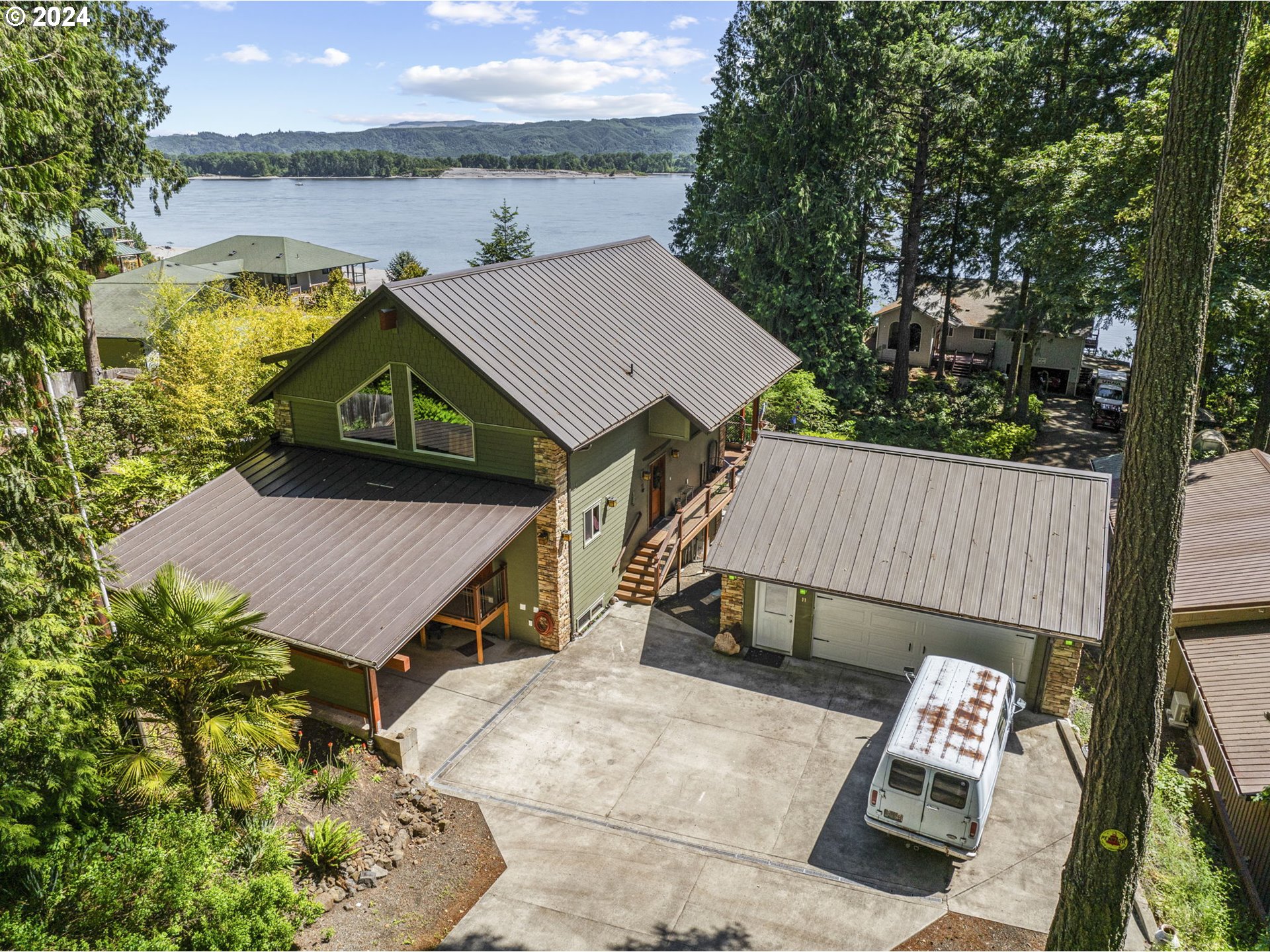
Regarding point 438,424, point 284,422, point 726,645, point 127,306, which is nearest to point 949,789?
point 726,645

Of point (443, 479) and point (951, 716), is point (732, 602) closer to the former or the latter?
point (951, 716)

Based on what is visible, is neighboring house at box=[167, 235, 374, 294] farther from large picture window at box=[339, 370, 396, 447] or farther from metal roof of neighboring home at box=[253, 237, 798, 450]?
large picture window at box=[339, 370, 396, 447]

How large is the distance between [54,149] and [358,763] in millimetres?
14399

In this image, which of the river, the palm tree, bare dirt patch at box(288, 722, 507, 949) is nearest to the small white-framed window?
bare dirt patch at box(288, 722, 507, 949)

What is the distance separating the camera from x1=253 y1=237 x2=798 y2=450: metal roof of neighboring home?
16984 mm

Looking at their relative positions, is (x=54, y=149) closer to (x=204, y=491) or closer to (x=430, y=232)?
(x=204, y=491)

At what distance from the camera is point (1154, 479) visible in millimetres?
7621

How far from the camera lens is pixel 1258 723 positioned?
556 inches

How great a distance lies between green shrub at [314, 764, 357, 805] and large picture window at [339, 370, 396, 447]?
7664mm

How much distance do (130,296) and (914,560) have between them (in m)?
39.6

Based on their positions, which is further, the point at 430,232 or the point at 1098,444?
the point at 430,232

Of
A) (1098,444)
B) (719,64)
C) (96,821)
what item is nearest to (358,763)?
(96,821)

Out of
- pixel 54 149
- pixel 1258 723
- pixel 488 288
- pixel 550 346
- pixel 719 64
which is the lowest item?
pixel 1258 723

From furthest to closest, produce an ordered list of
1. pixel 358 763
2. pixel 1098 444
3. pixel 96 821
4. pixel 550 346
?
pixel 1098 444, pixel 550 346, pixel 358 763, pixel 96 821
